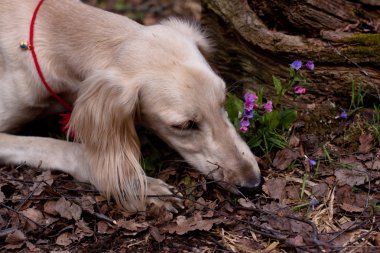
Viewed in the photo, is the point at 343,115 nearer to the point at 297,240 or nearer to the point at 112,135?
the point at 297,240

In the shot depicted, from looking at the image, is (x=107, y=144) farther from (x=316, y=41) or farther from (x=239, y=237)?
(x=316, y=41)

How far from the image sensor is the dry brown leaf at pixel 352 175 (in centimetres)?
369

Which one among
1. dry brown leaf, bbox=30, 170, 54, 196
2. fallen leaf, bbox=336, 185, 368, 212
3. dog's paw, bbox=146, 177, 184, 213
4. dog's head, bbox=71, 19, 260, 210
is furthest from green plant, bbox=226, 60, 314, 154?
dry brown leaf, bbox=30, 170, 54, 196

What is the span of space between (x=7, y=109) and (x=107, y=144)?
1.03 m

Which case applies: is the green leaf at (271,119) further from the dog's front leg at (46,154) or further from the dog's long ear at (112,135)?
the dog's front leg at (46,154)

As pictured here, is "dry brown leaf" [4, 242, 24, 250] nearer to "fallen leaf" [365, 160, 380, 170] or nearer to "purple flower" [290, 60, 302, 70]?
"purple flower" [290, 60, 302, 70]

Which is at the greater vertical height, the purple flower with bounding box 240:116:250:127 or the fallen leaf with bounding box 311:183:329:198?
the purple flower with bounding box 240:116:250:127

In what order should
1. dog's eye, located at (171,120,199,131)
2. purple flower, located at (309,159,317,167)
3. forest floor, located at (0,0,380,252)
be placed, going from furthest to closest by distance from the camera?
1. purple flower, located at (309,159,317,167)
2. dog's eye, located at (171,120,199,131)
3. forest floor, located at (0,0,380,252)

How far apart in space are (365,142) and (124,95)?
178 cm

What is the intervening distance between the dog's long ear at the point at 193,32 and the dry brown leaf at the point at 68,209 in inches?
58.5

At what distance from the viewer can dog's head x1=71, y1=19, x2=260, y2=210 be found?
3486 mm

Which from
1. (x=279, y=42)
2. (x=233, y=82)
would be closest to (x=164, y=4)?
(x=233, y=82)

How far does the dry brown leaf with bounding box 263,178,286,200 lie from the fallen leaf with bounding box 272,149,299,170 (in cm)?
13

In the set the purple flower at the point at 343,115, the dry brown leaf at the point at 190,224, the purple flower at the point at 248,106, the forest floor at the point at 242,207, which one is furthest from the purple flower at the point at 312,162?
the dry brown leaf at the point at 190,224
